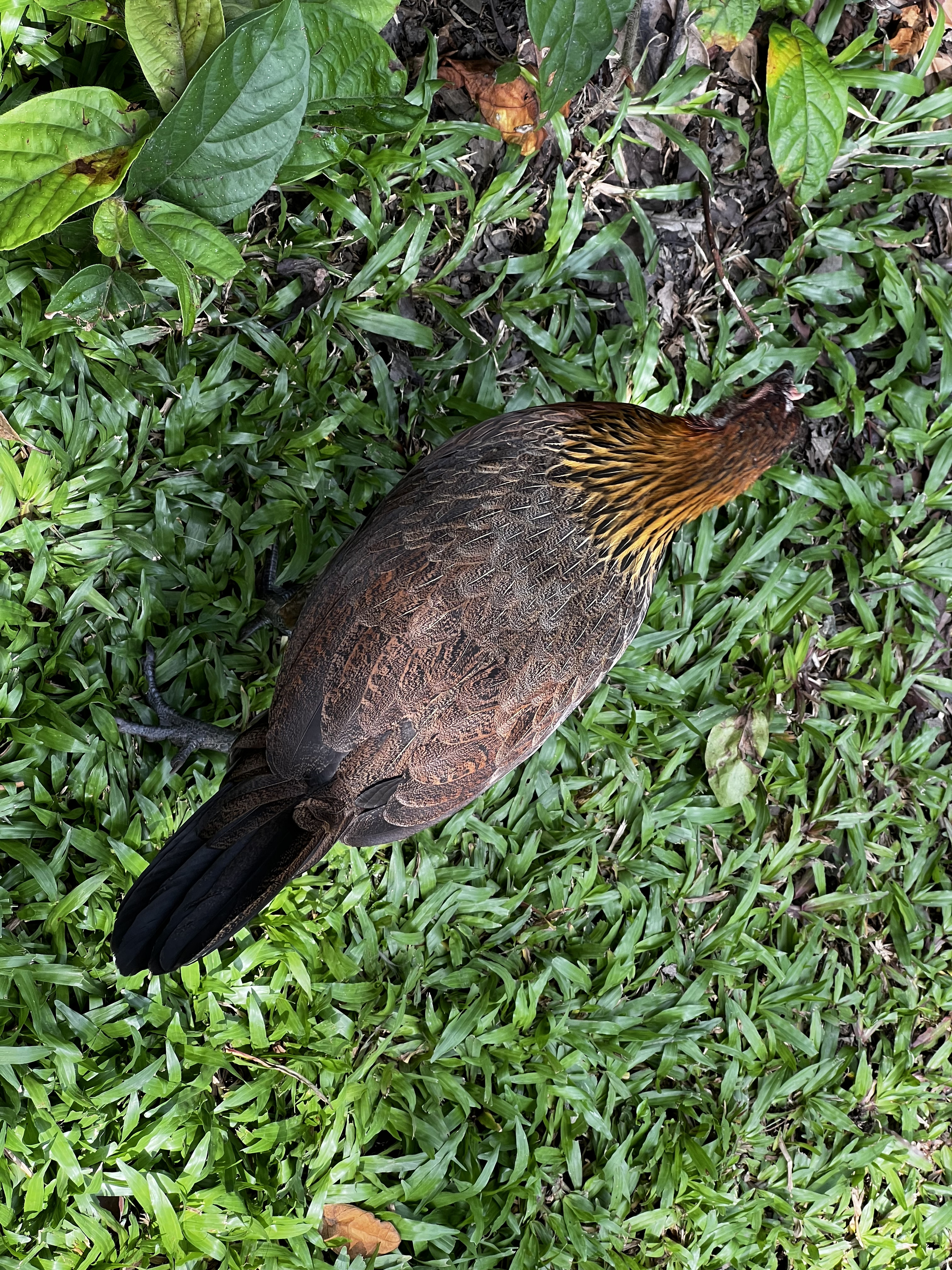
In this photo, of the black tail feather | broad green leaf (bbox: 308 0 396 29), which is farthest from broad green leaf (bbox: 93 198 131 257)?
the black tail feather

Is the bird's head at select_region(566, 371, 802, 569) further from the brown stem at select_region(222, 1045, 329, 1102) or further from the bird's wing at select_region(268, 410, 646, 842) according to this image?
the brown stem at select_region(222, 1045, 329, 1102)

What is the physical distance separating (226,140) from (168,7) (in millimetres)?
318

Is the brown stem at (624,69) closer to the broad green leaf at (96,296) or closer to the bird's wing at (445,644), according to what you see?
the bird's wing at (445,644)

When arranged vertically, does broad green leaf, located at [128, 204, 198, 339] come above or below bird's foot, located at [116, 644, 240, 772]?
above

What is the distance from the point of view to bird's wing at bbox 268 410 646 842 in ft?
7.38

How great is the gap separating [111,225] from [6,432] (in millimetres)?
609

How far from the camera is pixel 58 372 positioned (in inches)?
105

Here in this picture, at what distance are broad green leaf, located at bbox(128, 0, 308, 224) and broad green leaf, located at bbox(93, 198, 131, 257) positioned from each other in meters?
0.07

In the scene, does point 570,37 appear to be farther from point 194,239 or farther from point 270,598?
point 270,598

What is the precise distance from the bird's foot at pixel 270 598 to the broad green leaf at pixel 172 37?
4.09 feet

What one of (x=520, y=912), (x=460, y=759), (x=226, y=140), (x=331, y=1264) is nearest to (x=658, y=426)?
(x=460, y=759)

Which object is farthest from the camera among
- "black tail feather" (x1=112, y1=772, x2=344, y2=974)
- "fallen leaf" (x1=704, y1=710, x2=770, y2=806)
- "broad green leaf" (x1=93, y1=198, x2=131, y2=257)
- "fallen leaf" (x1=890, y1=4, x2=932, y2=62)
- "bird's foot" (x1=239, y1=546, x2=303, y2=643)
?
"fallen leaf" (x1=890, y1=4, x2=932, y2=62)

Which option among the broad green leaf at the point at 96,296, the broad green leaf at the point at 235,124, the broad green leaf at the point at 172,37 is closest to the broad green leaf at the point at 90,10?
the broad green leaf at the point at 172,37

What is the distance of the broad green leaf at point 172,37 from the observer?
2.37m
